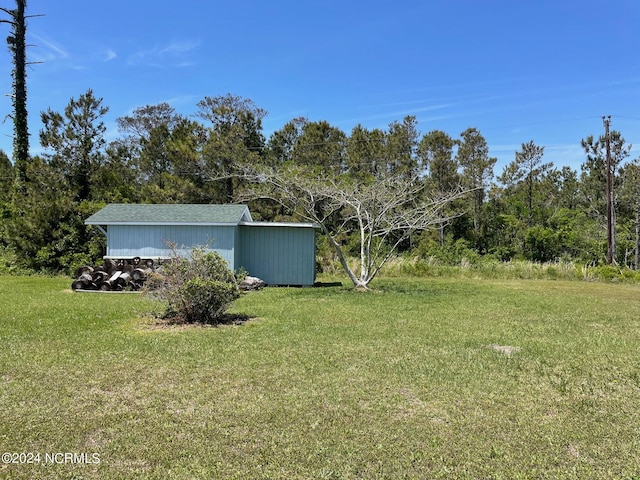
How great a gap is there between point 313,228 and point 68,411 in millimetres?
11270

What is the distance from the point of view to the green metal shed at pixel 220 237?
1385cm

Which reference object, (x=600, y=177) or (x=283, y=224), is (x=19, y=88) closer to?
(x=283, y=224)

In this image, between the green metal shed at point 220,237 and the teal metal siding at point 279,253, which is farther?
the teal metal siding at point 279,253

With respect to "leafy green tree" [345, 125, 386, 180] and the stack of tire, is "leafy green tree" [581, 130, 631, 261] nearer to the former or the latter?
"leafy green tree" [345, 125, 386, 180]

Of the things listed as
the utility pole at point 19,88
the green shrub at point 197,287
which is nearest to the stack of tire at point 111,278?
the green shrub at point 197,287

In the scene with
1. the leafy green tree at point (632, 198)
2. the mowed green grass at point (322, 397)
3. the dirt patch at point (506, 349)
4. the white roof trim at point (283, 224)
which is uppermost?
the leafy green tree at point (632, 198)

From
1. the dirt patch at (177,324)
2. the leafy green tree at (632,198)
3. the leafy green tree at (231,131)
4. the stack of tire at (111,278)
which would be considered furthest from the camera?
the leafy green tree at (632,198)

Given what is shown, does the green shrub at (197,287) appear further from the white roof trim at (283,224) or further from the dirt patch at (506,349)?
the white roof trim at (283,224)

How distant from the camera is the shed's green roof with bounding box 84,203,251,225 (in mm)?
13859

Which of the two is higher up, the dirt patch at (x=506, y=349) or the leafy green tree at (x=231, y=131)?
the leafy green tree at (x=231, y=131)

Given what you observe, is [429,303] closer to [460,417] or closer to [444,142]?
[460,417]

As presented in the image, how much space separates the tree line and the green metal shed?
328 cm

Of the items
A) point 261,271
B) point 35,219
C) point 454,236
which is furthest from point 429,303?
point 454,236

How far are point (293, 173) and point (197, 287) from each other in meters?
10.8
